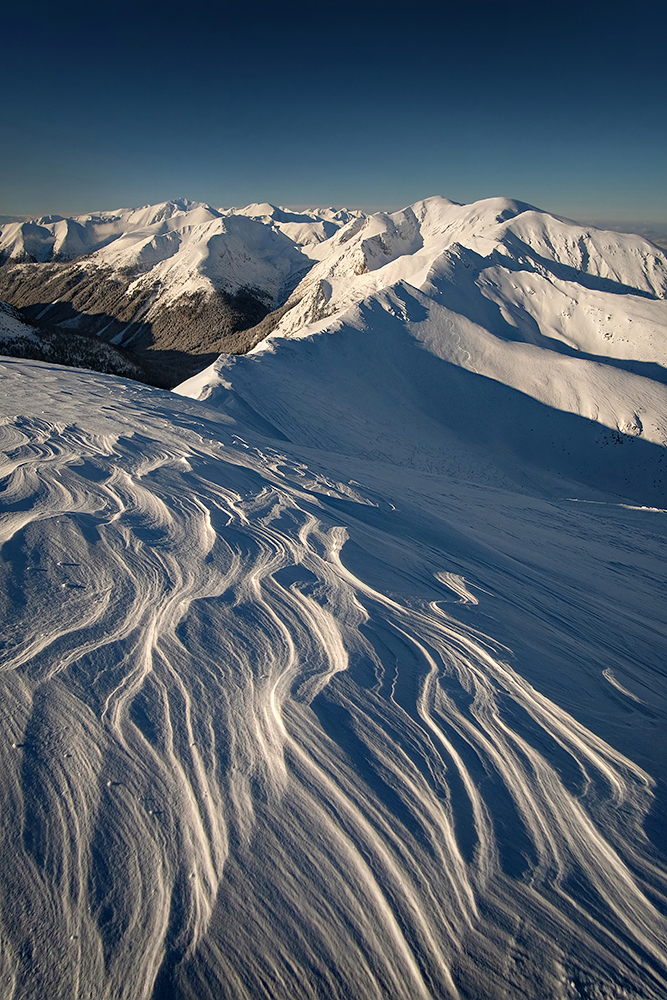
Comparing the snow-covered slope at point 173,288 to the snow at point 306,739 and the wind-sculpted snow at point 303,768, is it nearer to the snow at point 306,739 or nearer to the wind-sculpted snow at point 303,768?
the snow at point 306,739

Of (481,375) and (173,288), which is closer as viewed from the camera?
(481,375)

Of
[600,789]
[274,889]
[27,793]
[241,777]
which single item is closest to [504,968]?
[274,889]

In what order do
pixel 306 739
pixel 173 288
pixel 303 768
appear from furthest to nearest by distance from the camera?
pixel 173 288, pixel 306 739, pixel 303 768

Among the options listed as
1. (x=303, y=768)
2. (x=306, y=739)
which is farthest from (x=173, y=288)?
(x=303, y=768)

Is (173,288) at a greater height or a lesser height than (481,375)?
greater

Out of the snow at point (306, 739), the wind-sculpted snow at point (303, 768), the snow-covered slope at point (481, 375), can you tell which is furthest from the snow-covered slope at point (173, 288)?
the wind-sculpted snow at point (303, 768)

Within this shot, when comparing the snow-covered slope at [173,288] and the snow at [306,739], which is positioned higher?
the snow-covered slope at [173,288]

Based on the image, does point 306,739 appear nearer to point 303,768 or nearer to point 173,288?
point 303,768
